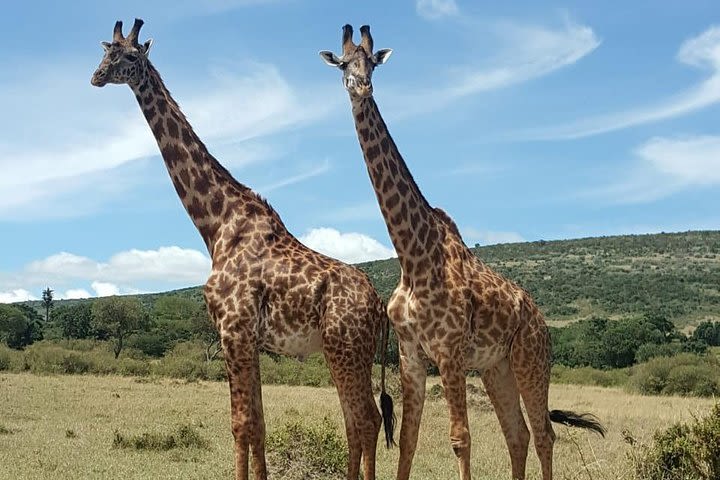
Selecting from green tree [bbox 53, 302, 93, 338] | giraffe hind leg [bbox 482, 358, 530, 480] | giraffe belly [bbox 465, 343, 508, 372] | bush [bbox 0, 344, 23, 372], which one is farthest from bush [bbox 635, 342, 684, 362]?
green tree [bbox 53, 302, 93, 338]

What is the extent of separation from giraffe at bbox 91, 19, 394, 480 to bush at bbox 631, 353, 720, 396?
22.5 meters

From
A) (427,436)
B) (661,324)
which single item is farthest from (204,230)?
(661,324)

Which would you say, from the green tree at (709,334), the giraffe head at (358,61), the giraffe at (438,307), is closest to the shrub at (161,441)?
the giraffe at (438,307)

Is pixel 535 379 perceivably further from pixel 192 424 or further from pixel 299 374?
pixel 299 374

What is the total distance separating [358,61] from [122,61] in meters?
2.41

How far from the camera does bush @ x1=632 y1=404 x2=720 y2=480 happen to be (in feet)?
27.0

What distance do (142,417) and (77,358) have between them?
1614 cm

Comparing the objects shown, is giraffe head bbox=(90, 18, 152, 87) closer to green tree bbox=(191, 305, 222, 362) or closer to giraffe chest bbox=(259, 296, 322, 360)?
giraffe chest bbox=(259, 296, 322, 360)

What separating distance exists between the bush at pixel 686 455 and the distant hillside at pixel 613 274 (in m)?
45.7

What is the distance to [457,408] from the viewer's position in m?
6.88

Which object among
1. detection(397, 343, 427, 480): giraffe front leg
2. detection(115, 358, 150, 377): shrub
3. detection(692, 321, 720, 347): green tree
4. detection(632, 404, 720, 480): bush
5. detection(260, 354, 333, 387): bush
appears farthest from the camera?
detection(692, 321, 720, 347): green tree

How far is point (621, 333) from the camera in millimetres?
41219

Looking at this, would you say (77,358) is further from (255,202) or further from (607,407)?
(255,202)

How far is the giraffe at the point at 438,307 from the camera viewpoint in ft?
22.8
